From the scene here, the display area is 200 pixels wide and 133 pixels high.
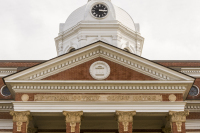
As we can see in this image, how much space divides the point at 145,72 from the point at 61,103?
19.9ft

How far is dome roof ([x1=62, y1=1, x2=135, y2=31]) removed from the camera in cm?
4475

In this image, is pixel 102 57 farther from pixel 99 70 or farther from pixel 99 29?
pixel 99 29

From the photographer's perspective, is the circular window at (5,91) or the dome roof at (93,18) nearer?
the circular window at (5,91)

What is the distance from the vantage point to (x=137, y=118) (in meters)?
33.8

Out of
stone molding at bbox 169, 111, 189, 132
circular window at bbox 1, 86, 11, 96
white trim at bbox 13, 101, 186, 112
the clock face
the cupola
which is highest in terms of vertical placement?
the clock face

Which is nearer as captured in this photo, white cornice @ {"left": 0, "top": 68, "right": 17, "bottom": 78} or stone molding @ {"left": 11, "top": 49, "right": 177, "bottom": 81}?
stone molding @ {"left": 11, "top": 49, "right": 177, "bottom": 81}

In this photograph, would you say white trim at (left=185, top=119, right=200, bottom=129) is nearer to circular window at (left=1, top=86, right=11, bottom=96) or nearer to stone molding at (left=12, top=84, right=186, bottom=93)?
stone molding at (left=12, top=84, right=186, bottom=93)

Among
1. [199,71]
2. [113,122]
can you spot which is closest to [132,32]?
[199,71]

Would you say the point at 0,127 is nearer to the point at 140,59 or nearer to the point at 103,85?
the point at 103,85

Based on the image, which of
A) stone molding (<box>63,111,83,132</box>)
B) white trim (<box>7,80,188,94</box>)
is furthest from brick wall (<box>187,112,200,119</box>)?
stone molding (<box>63,111,83,132</box>)

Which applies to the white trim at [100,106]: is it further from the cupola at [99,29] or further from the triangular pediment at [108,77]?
the cupola at [99,29]

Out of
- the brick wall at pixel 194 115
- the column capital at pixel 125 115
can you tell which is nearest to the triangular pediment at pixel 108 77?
the column capital at pixel 125 115

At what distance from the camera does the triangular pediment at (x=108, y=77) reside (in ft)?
98.1

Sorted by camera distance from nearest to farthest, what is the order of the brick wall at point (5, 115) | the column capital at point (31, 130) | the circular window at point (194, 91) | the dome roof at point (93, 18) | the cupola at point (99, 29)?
1. the column capital at point (31, 130)
2. the brick wall at point (5, 115)
3. the circular window at point (194, 91)
4. the cupola at point (99, 29)
5. the dome roof at point (93, 18)
